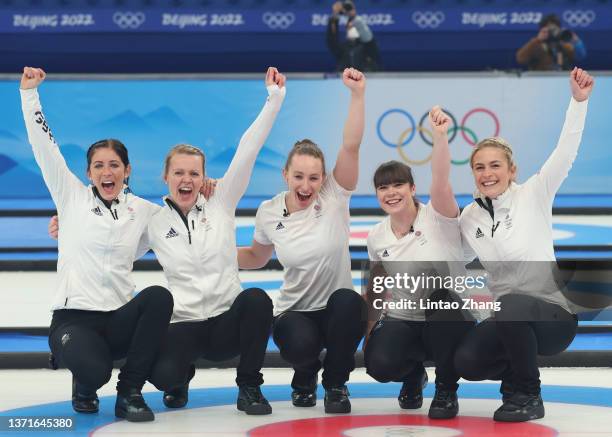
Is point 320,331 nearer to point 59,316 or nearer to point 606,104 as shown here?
point 59,316

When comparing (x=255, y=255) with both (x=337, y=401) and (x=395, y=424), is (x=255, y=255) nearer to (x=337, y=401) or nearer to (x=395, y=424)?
(x=337, y=401)

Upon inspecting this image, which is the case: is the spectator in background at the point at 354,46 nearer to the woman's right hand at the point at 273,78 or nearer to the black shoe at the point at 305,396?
the woman's right hand at the point at 273,78

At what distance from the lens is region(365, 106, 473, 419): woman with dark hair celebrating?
4.50 meters

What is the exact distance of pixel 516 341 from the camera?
4352 mm

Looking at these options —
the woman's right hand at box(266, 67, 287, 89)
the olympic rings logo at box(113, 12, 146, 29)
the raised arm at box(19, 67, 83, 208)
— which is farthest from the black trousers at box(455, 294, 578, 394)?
the olympic rings logo at box(113, 12, 146, 29)

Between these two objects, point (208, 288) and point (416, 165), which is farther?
point (416, 165)

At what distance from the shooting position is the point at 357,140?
482 centimetres

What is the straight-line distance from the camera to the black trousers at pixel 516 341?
14.3 feet

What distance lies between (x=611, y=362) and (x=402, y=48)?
908cm

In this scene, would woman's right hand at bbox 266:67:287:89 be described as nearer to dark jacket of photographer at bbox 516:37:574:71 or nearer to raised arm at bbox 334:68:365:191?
raised arm at bbox 334:68:365:191

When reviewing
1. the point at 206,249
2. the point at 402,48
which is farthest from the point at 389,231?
the point at 402,48

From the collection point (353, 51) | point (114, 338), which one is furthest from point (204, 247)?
point (353, 51)

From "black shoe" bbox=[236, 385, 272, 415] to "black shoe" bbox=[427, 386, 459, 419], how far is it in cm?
63

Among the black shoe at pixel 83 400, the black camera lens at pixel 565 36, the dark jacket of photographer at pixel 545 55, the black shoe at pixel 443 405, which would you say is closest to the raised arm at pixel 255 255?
the black shoe at pixel 83 400
